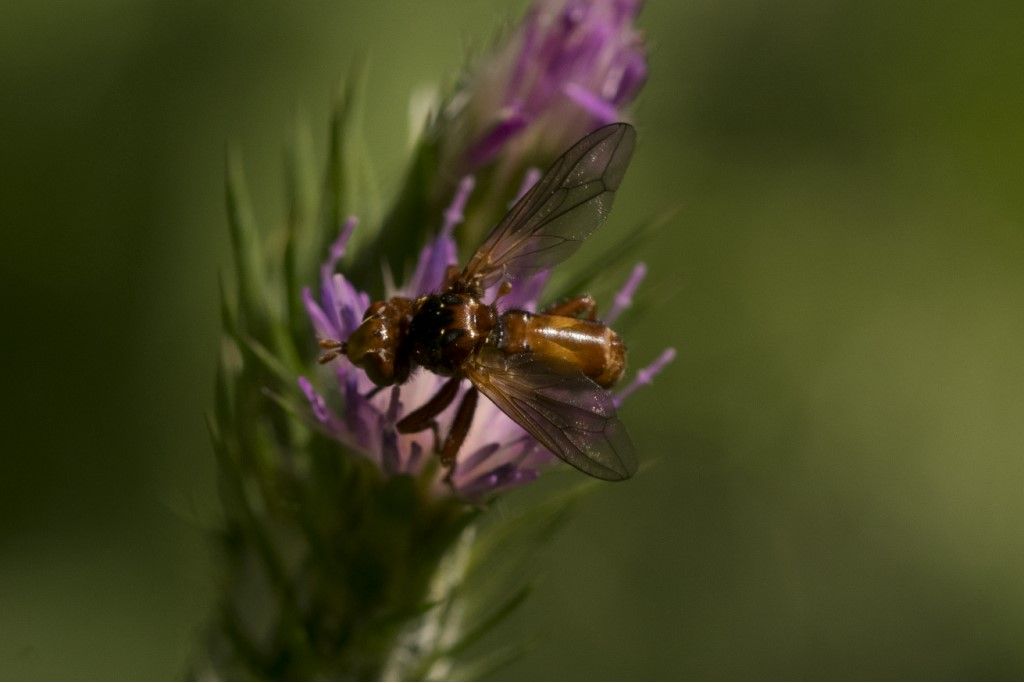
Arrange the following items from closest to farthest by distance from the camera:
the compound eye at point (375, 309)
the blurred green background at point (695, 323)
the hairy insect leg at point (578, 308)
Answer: the compound eye at point (375, 309) → the hairy insect leg at point (578, 308) → the blurred green background at point (695, 323)

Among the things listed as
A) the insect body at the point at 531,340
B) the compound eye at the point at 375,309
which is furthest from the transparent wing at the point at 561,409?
the compound eye at the point at 375,309

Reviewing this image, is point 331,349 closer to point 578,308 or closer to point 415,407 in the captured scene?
point 415,407

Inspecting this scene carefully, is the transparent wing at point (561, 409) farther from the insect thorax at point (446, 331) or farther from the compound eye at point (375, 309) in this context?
the compound eye at point (375, 309)

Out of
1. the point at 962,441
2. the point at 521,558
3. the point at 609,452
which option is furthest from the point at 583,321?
the point at 962,441

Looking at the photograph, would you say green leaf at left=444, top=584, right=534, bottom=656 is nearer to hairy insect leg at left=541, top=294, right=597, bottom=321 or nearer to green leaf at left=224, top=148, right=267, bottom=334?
hairy insect leg at left=541, top=294, right=597, bottom=321

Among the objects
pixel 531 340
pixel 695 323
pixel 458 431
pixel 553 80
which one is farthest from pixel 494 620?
pixel 695 323

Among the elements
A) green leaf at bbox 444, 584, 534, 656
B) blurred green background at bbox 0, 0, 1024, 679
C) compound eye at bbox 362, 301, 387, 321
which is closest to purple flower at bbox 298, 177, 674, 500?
compound eye at bbox 362, 301, 387, 321
